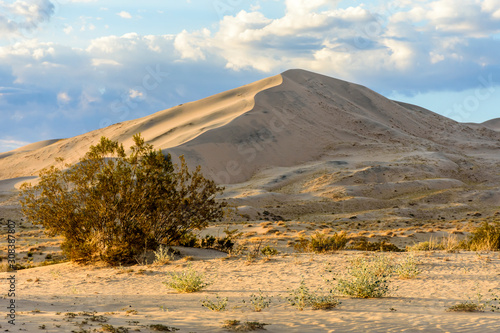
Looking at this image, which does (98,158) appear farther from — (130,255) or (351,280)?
(351,280)

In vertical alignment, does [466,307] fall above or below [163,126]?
below

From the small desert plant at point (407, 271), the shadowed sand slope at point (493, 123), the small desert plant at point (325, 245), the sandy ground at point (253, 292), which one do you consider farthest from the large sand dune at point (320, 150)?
the shadowed sand slope at point (493, 123)

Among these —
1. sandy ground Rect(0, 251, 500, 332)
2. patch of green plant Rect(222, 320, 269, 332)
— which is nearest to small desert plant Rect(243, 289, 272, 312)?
sandy ground Rect(0, 251, 500, 332)

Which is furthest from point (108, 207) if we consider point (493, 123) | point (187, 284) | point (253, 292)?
point (493, 123)

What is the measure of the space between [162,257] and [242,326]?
6.41 m

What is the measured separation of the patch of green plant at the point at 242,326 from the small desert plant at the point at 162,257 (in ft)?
20.2

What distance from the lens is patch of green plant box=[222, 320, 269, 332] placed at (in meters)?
7.11

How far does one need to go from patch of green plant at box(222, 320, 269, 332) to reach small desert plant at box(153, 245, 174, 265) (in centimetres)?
615

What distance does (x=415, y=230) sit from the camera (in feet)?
81.3

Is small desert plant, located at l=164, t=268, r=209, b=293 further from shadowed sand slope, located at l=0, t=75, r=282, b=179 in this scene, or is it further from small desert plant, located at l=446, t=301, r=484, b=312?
shadowed sand slope, located at l=0, t=75, r=282, b=179

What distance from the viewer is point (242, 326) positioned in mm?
7160

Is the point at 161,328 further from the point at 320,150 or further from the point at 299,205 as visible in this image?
the point at 320,150

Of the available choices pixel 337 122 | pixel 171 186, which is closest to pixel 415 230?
pixel 171 186

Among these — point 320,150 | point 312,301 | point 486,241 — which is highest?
point 320,150
